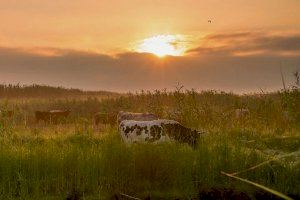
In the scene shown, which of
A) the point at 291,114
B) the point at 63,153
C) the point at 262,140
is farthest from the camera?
the point at 291,114

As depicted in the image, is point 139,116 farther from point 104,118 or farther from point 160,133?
point 104,118

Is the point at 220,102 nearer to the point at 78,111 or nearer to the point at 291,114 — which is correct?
the point at 78,111

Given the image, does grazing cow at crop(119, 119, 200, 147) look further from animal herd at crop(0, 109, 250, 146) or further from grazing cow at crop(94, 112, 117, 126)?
grazing cow at crop(94, 112, 117, 126)

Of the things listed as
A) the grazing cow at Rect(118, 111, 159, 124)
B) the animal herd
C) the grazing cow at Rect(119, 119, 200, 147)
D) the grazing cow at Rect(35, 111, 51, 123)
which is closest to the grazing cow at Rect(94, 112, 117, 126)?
the grazing cow at Rect(35, 111, 51, 123)

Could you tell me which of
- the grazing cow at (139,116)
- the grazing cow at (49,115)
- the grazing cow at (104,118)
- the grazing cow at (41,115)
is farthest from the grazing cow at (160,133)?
the grazing cow at (41,115)

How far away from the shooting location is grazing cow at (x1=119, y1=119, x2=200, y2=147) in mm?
13945

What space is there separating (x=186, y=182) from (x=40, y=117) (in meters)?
17.5

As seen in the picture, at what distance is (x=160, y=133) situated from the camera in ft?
46.0

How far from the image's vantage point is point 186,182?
10.8 meters

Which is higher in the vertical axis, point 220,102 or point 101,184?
point 220,102

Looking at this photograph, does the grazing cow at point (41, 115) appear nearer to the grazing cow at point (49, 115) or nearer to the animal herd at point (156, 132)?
→ the grazing cow at point (49, 115)

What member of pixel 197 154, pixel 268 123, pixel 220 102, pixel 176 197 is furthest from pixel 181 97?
pixel 220 102

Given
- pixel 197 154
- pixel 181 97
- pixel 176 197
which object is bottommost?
pixel 176 197

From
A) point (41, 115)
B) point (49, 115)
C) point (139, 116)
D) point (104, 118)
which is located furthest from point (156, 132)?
point (41, 115)
